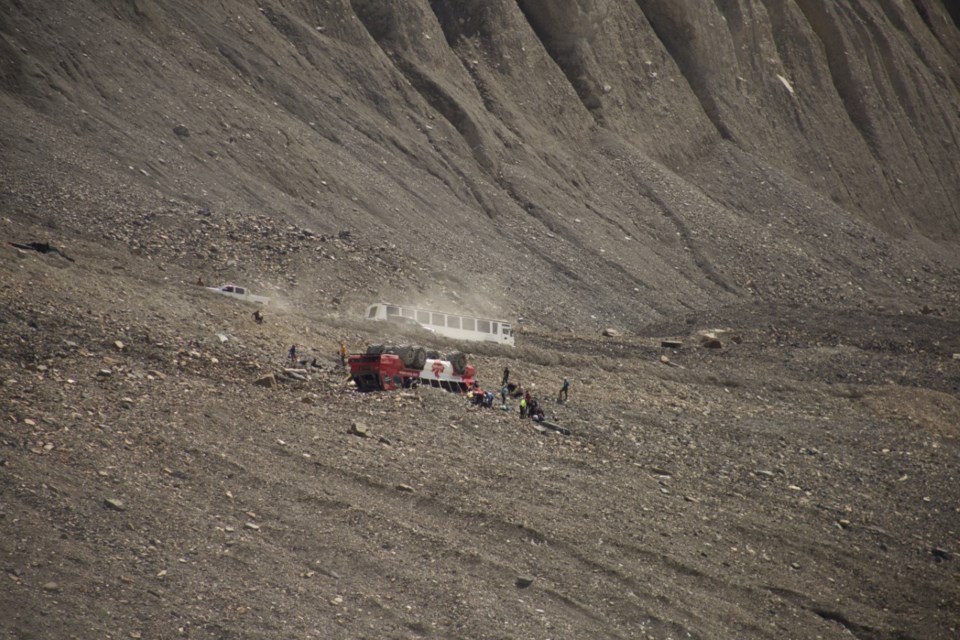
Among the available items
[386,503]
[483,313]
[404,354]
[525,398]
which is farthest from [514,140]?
[386,503]

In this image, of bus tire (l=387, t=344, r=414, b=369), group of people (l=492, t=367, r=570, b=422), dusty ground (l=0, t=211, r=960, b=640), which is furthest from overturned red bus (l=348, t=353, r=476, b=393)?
group of people (l=492, t=367, r=570, b=422)

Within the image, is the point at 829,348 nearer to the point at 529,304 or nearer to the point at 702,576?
the point at 529,304

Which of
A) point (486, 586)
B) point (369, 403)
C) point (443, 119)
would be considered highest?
point (443, 119)

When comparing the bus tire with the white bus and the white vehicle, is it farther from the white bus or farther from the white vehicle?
the white bus

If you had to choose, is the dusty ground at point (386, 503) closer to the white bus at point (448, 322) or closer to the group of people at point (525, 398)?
the group of people at point (525, 398)

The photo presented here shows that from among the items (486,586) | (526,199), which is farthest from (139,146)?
(486,586)
